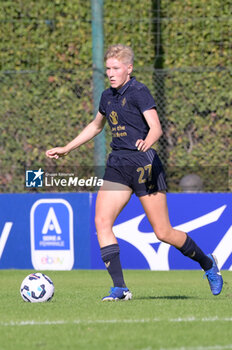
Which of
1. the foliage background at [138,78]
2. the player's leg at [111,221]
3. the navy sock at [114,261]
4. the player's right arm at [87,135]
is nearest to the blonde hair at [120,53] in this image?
the player's right arm at [87,135]

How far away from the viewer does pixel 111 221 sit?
6719mm

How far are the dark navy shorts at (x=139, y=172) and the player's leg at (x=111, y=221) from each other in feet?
0.25

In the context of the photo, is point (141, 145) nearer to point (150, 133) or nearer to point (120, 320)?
point (150, 133)

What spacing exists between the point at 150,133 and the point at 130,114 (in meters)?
0.35

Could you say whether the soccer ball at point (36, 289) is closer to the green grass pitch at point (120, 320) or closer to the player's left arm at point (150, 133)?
the green grass pitch at point (120, 320)

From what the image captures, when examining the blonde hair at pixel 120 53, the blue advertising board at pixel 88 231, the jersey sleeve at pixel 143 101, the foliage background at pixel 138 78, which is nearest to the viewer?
the jersey sleeve at pixel 143 101

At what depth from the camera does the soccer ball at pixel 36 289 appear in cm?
675

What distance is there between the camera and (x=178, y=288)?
335 inches

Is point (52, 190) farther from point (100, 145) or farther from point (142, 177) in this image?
point (142, 177)

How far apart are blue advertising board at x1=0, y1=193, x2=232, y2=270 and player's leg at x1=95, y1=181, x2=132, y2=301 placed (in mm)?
3482

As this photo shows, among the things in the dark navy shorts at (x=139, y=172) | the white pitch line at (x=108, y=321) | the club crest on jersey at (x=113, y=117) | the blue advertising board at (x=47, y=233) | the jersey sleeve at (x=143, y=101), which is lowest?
the blue advertising board at (x=47, y=233)

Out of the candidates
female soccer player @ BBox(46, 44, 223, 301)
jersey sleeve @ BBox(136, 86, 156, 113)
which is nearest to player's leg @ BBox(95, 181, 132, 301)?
female soccer player @ BBox(46, 44, 223, 301)

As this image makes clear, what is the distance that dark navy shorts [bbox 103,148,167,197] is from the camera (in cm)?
665

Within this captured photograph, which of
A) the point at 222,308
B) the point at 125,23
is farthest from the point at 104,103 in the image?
the point at 125,23
